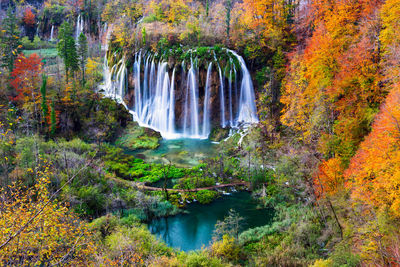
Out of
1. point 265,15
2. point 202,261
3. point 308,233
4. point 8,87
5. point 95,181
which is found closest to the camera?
point 202,261

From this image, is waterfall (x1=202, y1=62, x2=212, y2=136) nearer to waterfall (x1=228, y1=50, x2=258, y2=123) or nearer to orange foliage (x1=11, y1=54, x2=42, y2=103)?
waterfall (x1=228, y1=50, x2=258, y2=123)

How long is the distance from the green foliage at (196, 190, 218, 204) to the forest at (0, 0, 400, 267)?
0.10m

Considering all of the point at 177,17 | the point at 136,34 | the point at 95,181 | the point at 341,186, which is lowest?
the point at 95,181

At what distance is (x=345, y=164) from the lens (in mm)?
15555

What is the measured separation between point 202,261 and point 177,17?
38674mm

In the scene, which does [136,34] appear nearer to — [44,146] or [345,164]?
[44,146]

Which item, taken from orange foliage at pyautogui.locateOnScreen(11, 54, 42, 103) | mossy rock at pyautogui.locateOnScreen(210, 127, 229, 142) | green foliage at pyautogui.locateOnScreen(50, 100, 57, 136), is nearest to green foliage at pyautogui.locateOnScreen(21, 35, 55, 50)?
orange foliage at pyautogui.locateOnScreen(11, 54, 42, 103)

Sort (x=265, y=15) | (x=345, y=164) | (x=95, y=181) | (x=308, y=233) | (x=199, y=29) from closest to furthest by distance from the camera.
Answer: (x=308, y=233)
(x=345, y=164)
(x=95, y=181)
(x=265, y=15)
(x=199, y=29)

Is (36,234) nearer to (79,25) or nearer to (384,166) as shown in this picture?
(384,166)

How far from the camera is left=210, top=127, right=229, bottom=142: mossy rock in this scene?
1241 inches

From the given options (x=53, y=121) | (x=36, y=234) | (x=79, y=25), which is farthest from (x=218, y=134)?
(x=79, y=25)

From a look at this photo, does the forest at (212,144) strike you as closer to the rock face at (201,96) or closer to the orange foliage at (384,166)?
the orange foliage at (384,166)

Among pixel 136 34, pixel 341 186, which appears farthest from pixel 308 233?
pixel 136 34

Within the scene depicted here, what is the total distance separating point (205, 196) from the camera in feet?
64.8
